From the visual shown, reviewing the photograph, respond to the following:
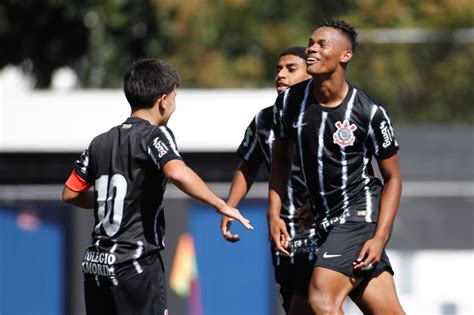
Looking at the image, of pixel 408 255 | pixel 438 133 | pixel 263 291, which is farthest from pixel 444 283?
pixel 438 133

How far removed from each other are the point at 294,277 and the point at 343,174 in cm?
97

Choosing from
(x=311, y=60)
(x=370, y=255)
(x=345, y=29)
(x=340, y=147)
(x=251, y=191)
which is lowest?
(x=251, y=191)

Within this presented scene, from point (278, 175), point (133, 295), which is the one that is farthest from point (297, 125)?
point (133, 295)

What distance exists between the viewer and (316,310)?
6.34 meters

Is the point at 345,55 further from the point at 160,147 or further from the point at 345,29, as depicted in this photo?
the point at 160,147

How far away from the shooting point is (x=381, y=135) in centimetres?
642

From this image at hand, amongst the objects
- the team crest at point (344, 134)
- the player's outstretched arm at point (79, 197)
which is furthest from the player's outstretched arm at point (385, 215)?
the player's outstretched arm at point (79, 197)

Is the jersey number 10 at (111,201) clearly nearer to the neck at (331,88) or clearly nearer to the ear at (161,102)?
the ear at (161,102)

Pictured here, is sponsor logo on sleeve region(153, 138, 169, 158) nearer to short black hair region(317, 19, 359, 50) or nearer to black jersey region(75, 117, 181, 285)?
black jersey region(75, 117, 181, 285)

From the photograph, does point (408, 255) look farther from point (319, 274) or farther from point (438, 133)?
point (319, 274)

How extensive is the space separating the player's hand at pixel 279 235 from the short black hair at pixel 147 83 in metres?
1.03

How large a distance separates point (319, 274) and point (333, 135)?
76cm

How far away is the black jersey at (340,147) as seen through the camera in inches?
253

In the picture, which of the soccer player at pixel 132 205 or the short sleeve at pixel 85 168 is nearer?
the soccer player at pixel 132 205
